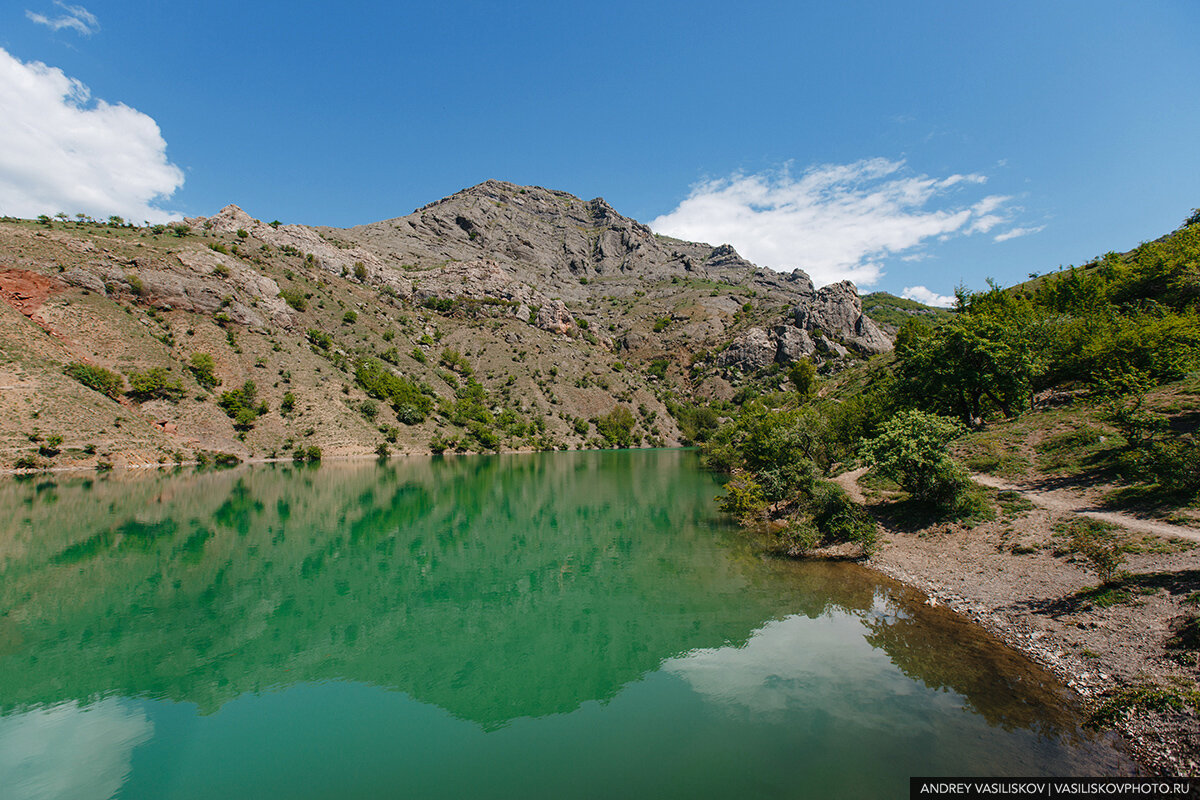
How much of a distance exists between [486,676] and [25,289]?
7359cm

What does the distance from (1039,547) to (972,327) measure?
17.2 m

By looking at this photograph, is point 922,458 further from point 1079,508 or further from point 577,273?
point 577,273

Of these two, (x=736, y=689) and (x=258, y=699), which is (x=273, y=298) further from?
(x=736, y=689)

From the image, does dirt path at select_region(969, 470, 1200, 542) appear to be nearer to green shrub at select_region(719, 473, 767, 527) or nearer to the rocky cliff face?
green shrub at select_region(719, 473, 767, 527)

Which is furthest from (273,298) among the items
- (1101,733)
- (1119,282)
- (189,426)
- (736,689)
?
(1119,282)

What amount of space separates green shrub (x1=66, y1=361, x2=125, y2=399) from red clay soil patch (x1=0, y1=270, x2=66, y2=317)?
31.1ft

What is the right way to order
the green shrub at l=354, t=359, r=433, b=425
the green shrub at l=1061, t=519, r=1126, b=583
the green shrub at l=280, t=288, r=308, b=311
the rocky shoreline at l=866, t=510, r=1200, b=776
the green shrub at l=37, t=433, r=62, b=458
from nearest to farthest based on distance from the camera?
1. the rocky shoreline at l=866, t=510, r=1200, b=776
2. the green shrub at l=1061, t=519, r=1126, b=583
3. the green shrub at l=37, t=433, r=62, b=458
4. the green shrub at l=354, t=359, r=433, b=425
5. the green shrub at l=280, t=288, r=308, b=311

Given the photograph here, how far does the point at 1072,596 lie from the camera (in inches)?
451

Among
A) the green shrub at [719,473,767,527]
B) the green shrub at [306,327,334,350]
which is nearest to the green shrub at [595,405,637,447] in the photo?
the green shrub at [306,327,334,350]

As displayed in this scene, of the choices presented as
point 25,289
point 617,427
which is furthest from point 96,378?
point 617,427

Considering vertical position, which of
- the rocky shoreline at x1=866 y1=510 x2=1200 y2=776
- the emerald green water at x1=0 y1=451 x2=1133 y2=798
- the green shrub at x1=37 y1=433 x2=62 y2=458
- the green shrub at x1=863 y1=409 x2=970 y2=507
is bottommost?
the emerald green water at x1=0 y1=451 x2=1133 y2=798

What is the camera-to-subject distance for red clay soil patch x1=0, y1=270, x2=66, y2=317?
4962cm

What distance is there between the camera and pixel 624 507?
106 ft

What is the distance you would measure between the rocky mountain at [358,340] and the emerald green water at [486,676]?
3607 cm
